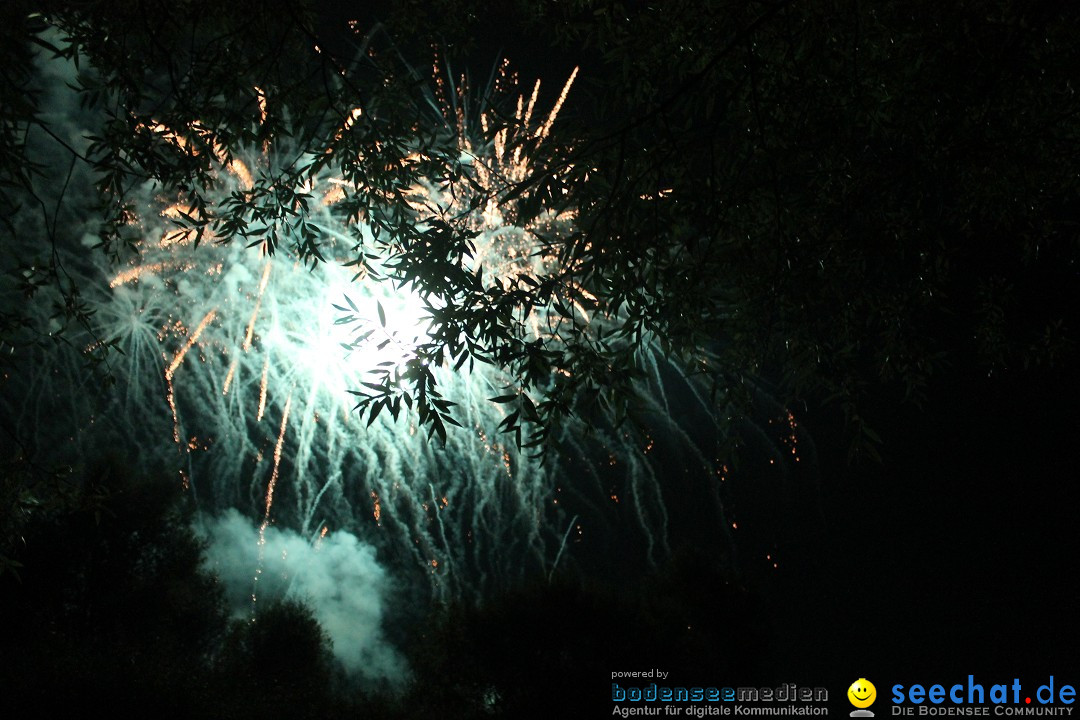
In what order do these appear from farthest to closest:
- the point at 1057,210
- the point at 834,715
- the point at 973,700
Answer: the point at 834,715
the point at 973,700
the point at 1057,210

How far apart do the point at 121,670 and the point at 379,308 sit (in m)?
15.9

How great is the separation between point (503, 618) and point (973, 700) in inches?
469

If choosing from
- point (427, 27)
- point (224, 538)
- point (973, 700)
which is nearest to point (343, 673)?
point (224, 538)

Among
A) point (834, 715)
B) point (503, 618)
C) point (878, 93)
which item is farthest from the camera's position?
point (503, 618)

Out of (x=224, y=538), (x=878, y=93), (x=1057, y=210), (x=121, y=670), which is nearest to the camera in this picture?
(x=878, y=93)

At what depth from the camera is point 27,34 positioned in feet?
13.5

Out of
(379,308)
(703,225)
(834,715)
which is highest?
(703,225)

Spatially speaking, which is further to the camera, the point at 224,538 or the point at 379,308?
the point at 224,538

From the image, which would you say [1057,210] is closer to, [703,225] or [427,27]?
[703,225]

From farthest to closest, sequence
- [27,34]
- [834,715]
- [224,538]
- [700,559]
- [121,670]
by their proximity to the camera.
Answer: [224,538] → [700,559] → [834,715] → [121,670] → [27,34]

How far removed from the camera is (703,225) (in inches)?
179

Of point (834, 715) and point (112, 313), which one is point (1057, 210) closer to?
point (834, 715)

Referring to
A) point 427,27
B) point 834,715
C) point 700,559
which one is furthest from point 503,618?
point 427,27

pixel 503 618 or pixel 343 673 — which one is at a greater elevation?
pixel 503 618
